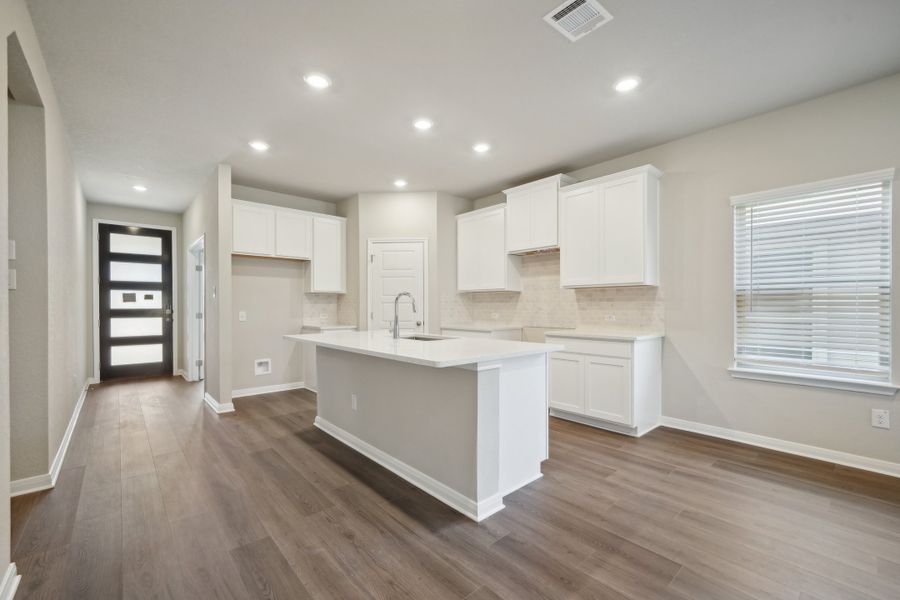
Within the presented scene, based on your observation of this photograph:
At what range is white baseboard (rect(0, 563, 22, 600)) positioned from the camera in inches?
61.4

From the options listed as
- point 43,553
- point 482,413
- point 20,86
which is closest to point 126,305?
point 20,86

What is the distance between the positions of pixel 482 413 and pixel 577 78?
2.29 meters

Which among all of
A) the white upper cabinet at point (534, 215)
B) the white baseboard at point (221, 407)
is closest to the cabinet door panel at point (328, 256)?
the white baseboard at point (221, 407)

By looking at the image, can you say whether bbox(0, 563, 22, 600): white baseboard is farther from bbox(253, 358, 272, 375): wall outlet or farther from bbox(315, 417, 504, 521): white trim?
bbox(253, 358, 272, 375): wall outlet

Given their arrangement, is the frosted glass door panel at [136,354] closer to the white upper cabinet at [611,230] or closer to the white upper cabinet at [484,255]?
the white upper cabinet at [484,255]

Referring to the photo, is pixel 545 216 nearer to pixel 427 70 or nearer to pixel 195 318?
pixel 427 70

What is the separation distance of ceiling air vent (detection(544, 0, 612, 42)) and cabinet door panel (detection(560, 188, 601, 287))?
1922 mm

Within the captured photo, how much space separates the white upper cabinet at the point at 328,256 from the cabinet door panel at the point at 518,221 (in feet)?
7.74

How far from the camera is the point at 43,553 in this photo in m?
1.91

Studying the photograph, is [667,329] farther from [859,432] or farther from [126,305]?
[126,305]

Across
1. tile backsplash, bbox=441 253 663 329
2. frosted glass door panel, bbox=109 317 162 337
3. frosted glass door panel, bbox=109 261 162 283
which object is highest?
frosted glass door panel, bbox=109 261 162 283

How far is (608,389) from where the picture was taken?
11.9ft

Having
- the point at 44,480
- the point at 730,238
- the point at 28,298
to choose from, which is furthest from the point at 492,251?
the point at 44,480

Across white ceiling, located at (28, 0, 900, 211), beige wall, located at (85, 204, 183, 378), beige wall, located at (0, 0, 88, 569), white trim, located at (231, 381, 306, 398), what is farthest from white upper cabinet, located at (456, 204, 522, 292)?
beige wall, located at (85, 204, 183, 378)
